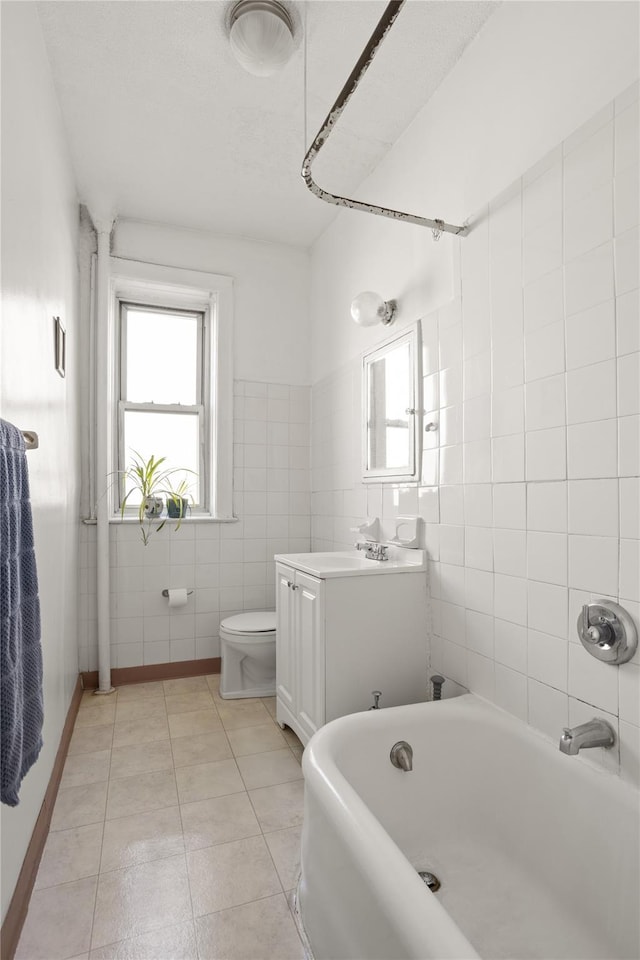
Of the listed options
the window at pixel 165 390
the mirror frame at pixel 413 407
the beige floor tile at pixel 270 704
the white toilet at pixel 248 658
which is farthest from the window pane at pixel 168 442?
the mirror frame at pixel 413 407

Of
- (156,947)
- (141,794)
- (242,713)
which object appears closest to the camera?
(156,947)

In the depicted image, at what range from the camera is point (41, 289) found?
1.72m

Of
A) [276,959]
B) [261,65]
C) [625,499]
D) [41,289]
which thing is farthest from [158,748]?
[261,65]

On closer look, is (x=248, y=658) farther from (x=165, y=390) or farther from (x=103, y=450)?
(x=165, y=390)

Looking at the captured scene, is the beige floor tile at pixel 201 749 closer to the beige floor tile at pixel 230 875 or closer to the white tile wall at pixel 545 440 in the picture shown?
the beige floor tile at pixel 230 875

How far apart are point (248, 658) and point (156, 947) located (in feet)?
5.17

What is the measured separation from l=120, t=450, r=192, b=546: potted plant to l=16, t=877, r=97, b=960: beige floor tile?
6.05 ft

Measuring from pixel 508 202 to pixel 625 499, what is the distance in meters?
1.08

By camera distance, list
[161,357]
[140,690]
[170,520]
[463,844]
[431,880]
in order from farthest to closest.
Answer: [161,357] → [170,520] → [140,690] → [463,844] → [431,880]

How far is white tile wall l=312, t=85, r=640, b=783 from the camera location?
Answer: 1296 millimetres

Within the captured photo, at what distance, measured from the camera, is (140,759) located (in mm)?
2160

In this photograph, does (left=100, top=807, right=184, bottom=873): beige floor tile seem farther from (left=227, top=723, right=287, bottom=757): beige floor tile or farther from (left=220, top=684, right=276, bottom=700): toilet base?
(left=220, top=684, right=276, bottom=700): toilet base

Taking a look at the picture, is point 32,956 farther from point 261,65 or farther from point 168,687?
point 261,65

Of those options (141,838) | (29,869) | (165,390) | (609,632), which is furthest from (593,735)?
(165,390)
